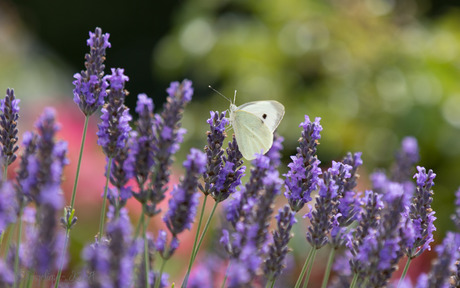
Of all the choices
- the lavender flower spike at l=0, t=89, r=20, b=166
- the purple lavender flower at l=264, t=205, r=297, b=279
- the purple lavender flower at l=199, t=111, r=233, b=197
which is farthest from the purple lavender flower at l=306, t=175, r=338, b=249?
the lavender flower spike at l=0, t=89, r=20, b=166

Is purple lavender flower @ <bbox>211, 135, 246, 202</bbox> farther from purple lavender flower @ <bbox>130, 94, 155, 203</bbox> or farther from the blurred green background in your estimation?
the blurred green background

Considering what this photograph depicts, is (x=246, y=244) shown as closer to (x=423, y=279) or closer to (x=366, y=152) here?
(x=423, y=279)

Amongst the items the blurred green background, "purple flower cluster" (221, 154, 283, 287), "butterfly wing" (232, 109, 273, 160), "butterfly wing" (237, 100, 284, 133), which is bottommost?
"purple flower cluster" (221, 154, 283, 287)

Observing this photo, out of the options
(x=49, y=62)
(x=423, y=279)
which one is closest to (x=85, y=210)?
(x=423, y=279)

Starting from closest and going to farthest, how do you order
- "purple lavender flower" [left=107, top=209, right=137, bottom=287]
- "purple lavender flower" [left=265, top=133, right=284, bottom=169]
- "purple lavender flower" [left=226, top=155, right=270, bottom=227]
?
"purple lavender flower" [left=107, top=209, right=137, bottom=287] → "purple lavender flower" [left=226, top=155, right=270, bottom=227] → "purple lavender flower" [left=265, top=133, right=284, bottom=169]

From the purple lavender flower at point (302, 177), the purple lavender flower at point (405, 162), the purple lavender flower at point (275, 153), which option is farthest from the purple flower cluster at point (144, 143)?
the purple lavender flower at point (405, 162)

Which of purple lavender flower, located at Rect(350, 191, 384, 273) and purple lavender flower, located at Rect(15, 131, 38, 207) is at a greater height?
purple lavender flower, located at Rect(350, 191, 384, 273)
